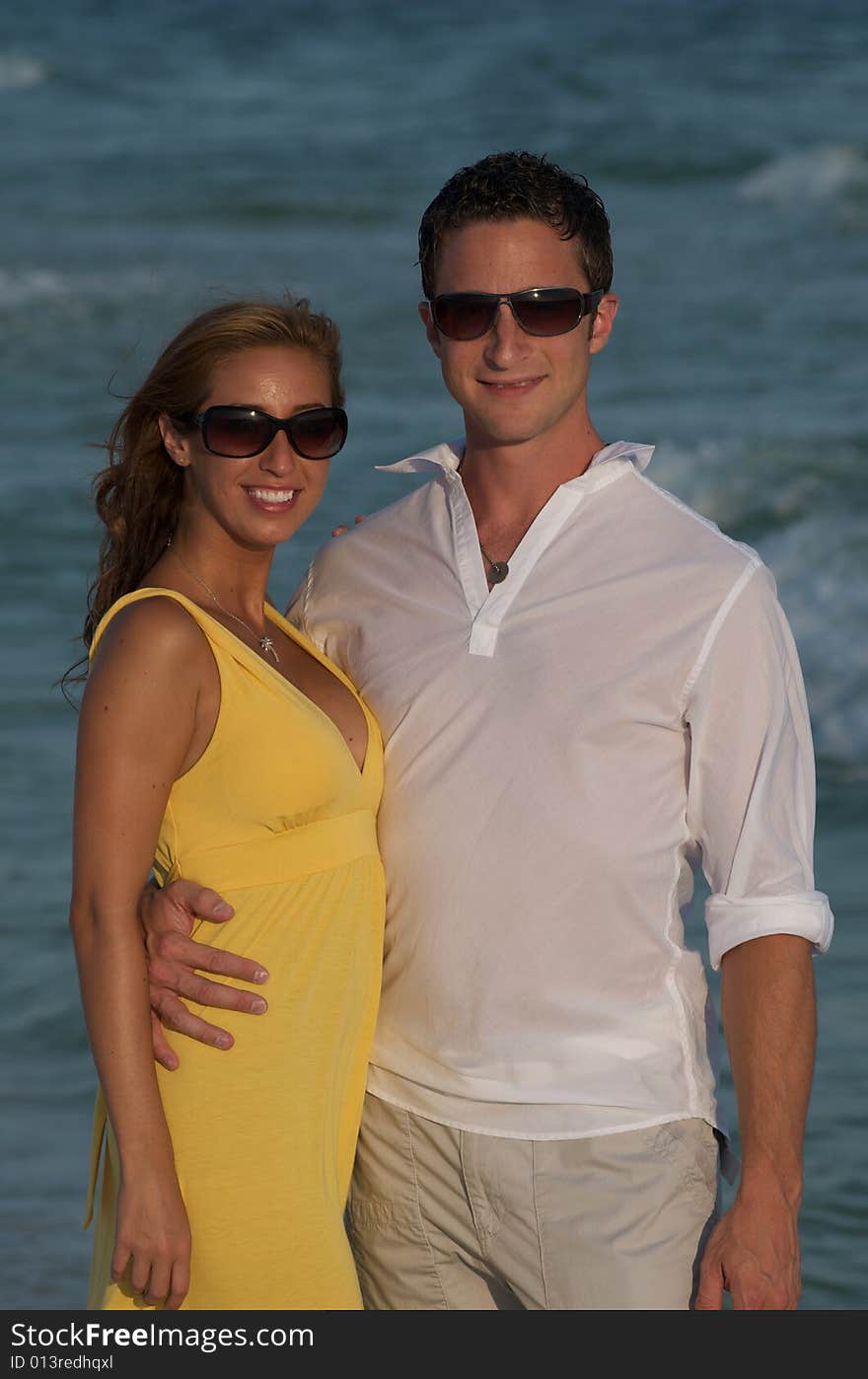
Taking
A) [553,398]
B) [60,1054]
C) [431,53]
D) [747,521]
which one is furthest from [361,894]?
[431,53]

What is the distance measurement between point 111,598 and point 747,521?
9341 millimetres

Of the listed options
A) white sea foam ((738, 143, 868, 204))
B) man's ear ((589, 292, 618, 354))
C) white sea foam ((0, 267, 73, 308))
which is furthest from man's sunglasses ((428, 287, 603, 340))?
white sea foam ((738, 143, 868, 204))

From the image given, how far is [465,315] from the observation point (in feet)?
9.91

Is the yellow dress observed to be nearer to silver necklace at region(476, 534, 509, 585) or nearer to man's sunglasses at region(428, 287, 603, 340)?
silver necklace at region(476, 534, 509, 585)

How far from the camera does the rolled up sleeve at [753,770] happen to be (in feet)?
9.25

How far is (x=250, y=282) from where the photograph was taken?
572 inches

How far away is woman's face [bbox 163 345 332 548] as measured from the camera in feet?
9.88

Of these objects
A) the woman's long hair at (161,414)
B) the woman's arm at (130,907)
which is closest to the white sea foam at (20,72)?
the woman's long hair at (161,414)

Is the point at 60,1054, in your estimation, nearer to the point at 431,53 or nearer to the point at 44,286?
the point at 44,286

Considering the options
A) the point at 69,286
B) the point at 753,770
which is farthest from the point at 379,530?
the point at 69,286

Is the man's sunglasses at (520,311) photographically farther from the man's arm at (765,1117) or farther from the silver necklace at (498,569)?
the man's arm at (765,1117)

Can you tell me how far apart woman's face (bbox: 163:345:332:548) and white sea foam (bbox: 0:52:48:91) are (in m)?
16.6

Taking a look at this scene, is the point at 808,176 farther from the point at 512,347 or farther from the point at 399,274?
the point at 512,347

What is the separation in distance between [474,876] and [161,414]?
36.7 inches
